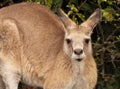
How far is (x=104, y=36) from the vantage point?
36.5 feet

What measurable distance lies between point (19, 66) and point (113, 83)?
196cm

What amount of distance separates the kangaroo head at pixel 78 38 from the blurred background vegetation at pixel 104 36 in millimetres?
1547

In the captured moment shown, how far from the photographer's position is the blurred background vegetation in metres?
10.6

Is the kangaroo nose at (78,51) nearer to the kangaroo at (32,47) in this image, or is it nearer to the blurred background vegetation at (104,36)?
the kangaroo at (32,47)

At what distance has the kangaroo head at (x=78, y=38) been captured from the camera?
8461 millimetres

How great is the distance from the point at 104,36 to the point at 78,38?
2.59 m

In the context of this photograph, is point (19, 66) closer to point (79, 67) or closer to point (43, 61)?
point (43, 61)

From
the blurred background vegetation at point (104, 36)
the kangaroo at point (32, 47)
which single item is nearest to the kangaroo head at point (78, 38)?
the kangaroo at point (32, 47)

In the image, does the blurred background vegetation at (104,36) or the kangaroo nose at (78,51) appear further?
the blurred background vegetation at (104,36)

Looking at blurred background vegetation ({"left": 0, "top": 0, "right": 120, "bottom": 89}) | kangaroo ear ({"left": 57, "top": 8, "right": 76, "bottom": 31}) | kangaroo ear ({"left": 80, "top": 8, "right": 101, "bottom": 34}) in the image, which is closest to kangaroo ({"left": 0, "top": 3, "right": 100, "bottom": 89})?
kangaroo ear ({"left": 57, "top": 8, "right": 76, "bottom": 31})

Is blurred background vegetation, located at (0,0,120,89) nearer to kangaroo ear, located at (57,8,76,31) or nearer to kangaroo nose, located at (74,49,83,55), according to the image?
kangaroo ear, located at (57,8,76,31)

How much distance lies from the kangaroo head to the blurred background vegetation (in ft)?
5.08

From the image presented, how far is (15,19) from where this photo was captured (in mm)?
9664

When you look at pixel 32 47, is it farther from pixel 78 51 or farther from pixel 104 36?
pixel 104 36
